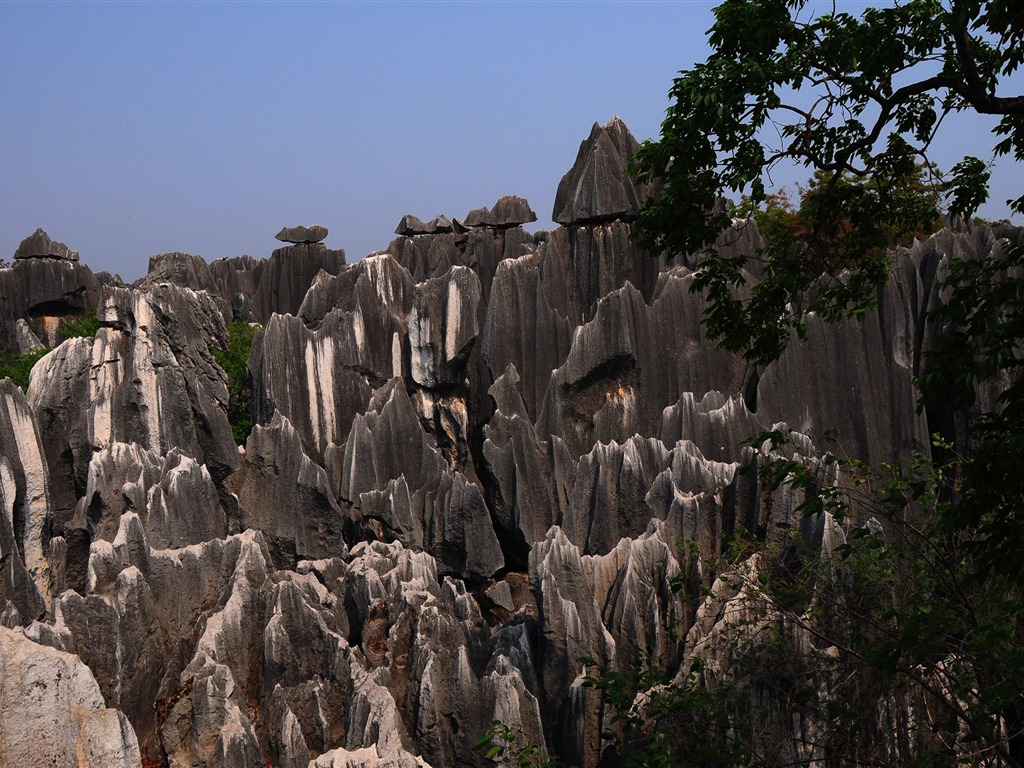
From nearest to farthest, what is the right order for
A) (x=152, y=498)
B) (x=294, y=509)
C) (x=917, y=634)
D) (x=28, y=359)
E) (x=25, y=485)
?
(x=917, y=634), (x=152, y=498), (x=25, y=485), (x=294, y=509), (x=28, y=359)

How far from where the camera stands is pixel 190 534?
2006 cm

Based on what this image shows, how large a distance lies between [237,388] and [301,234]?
17502mm

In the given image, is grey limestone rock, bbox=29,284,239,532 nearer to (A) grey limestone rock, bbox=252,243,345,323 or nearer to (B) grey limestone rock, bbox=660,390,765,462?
(B) grey limestone rock, bbox=660,390,765,462

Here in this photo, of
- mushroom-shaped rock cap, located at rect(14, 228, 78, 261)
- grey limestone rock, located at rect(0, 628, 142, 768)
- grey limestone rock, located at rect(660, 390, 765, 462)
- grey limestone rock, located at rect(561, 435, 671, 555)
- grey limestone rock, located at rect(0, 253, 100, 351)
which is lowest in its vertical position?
grey limestone rock, located at rect(0, 628, 142, 768)

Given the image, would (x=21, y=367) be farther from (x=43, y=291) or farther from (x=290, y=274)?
(x=290, y=274)

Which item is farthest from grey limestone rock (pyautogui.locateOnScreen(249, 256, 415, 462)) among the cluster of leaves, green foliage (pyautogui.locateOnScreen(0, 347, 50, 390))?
green foliage (pyautogui.locateOnScreen(0, 347, 50, 390))

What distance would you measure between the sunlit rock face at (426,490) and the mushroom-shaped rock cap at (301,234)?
40.5 ft

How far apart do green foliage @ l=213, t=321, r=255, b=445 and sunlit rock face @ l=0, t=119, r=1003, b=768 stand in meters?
0.88

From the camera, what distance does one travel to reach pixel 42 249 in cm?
4459

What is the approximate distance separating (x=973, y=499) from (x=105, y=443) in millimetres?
19599

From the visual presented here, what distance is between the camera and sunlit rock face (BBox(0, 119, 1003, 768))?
14.9 metres

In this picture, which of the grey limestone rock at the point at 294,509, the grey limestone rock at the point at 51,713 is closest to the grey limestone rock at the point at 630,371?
the grey limestone rock at the point at 294,509

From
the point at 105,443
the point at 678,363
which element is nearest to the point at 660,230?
the point at 678,363

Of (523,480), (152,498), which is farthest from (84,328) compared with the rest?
(523,480)
